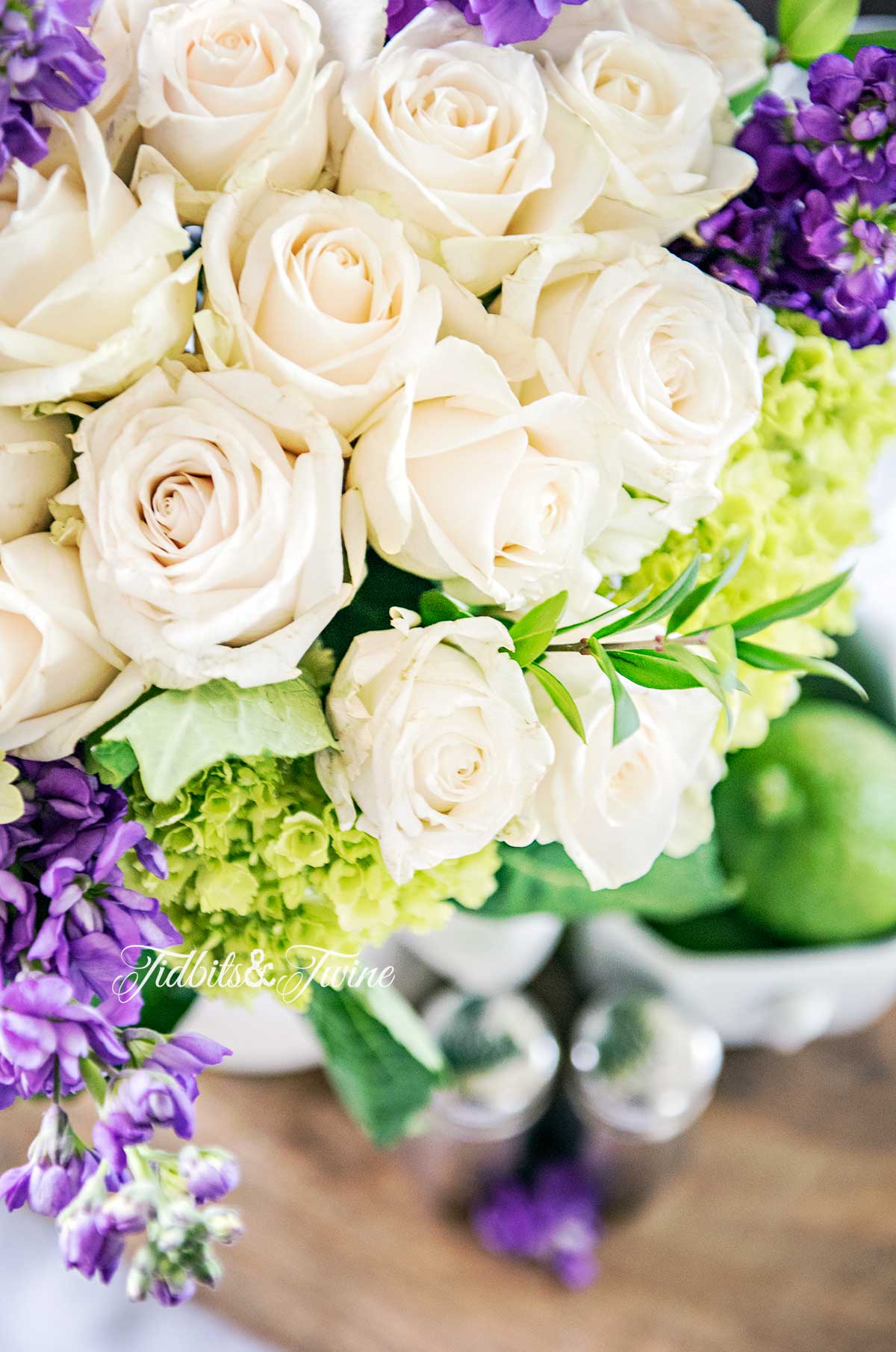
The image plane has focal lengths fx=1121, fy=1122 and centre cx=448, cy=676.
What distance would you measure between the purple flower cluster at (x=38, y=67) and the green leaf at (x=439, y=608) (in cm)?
15

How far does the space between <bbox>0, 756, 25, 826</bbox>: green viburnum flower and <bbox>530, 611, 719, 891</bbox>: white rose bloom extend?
15cm

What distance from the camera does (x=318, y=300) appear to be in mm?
296

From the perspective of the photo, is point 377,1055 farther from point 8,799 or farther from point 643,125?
point 643,125

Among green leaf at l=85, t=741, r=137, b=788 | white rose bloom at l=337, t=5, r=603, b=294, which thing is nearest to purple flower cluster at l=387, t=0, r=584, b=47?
white rose bloom at l=337, t=5, r=603, b=294

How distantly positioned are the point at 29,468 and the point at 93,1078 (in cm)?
16

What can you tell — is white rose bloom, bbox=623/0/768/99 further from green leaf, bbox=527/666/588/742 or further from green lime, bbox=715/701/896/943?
green lime, bbox=715/701/896/943

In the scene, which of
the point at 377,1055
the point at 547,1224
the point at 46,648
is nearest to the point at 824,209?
the point at 46,648

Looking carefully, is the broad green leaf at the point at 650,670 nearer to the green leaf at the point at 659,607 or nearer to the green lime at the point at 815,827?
the green leaf at the point at 659,607

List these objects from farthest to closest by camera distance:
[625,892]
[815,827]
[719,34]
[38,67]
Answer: [815,827] → [625,892] → [719,34] → [38,67]

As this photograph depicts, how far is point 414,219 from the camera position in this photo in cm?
32

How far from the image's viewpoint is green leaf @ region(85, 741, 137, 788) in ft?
0.98

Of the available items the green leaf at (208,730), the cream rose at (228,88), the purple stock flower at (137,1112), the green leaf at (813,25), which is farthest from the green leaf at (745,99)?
the purple stock flower at (137,1112)

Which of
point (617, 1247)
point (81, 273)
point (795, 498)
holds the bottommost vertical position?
point (617, 1247)

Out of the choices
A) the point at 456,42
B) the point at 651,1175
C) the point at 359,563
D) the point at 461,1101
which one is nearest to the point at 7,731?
the point at 359,563
